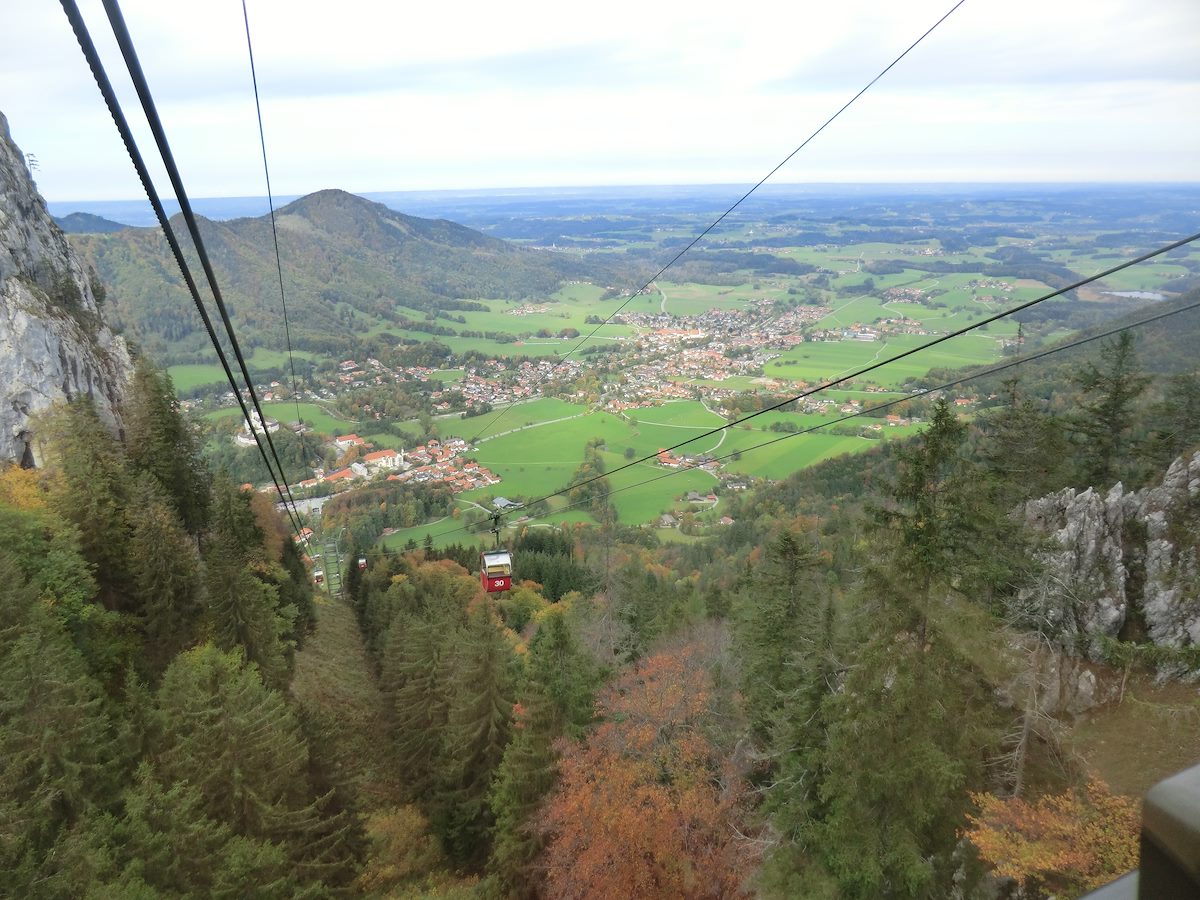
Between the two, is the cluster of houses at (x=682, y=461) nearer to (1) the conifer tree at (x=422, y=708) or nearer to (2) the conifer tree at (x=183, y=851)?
(1) the conifer tree at (x=422, y=708)

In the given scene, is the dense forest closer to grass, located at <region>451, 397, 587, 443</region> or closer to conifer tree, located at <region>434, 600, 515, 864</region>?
conifer tree, located at <region>434, 600, 515, 864</region>

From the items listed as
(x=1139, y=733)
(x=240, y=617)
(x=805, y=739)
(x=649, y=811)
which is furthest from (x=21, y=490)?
(x=1139, y=733)

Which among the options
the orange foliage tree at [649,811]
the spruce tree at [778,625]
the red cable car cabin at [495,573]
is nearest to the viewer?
the orange foliage tree at [649,811]

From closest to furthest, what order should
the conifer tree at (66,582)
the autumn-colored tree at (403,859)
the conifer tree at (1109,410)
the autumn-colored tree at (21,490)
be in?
the conifer tree at (66,582) < the autumn-colored tree at (403,859) < the conifer tree at (1109,410) < the autumn-colored tree at (21,490)

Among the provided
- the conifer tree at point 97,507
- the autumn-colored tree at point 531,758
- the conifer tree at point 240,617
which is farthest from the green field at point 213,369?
the autumn-colored tree at point 531,758

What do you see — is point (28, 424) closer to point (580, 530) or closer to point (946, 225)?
point (580, 530)

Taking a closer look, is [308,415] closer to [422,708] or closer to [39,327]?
[39,327]

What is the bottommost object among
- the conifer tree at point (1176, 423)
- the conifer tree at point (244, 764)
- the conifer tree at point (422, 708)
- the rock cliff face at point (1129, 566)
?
the conifer tree at point (422, 708)
